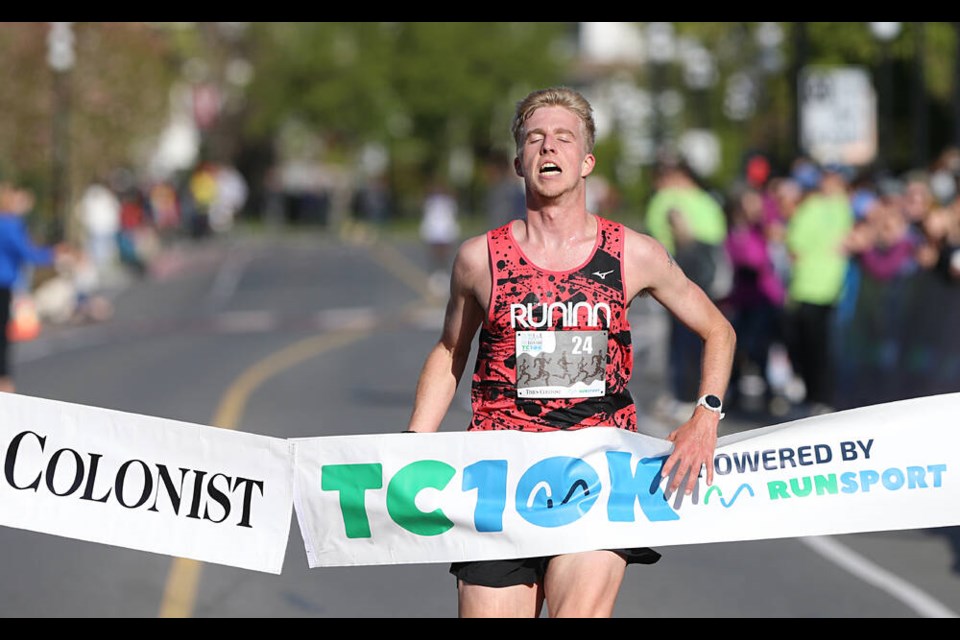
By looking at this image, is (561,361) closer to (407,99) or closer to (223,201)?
(223,201)

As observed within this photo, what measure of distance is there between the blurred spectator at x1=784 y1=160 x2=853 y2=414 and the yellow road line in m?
4.73

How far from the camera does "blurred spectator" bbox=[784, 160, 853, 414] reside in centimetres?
1565

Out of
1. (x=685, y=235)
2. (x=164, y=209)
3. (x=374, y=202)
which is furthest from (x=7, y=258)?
(x=374, y=202)

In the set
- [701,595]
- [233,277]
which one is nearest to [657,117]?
[233,277]

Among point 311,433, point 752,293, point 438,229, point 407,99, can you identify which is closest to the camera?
point 311,433

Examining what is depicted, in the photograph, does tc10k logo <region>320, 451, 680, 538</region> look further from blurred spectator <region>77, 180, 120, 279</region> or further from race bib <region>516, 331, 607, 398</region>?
blurred spectator <region>77, 180, 120, 279</region>

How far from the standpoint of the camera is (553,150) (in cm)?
514

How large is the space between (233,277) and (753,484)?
120ft

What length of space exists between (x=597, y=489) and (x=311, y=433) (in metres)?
9.62

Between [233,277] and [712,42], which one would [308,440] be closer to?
[233,277]

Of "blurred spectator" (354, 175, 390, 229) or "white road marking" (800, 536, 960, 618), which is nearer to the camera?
"white road marking" (800, 536, 960, 618)

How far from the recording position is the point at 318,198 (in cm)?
8700

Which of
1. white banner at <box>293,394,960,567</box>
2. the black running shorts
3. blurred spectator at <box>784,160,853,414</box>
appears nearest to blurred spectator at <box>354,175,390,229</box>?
blurred spectator at <box>784,160,853,414</box>

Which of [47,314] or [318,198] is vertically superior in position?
[318,198]
